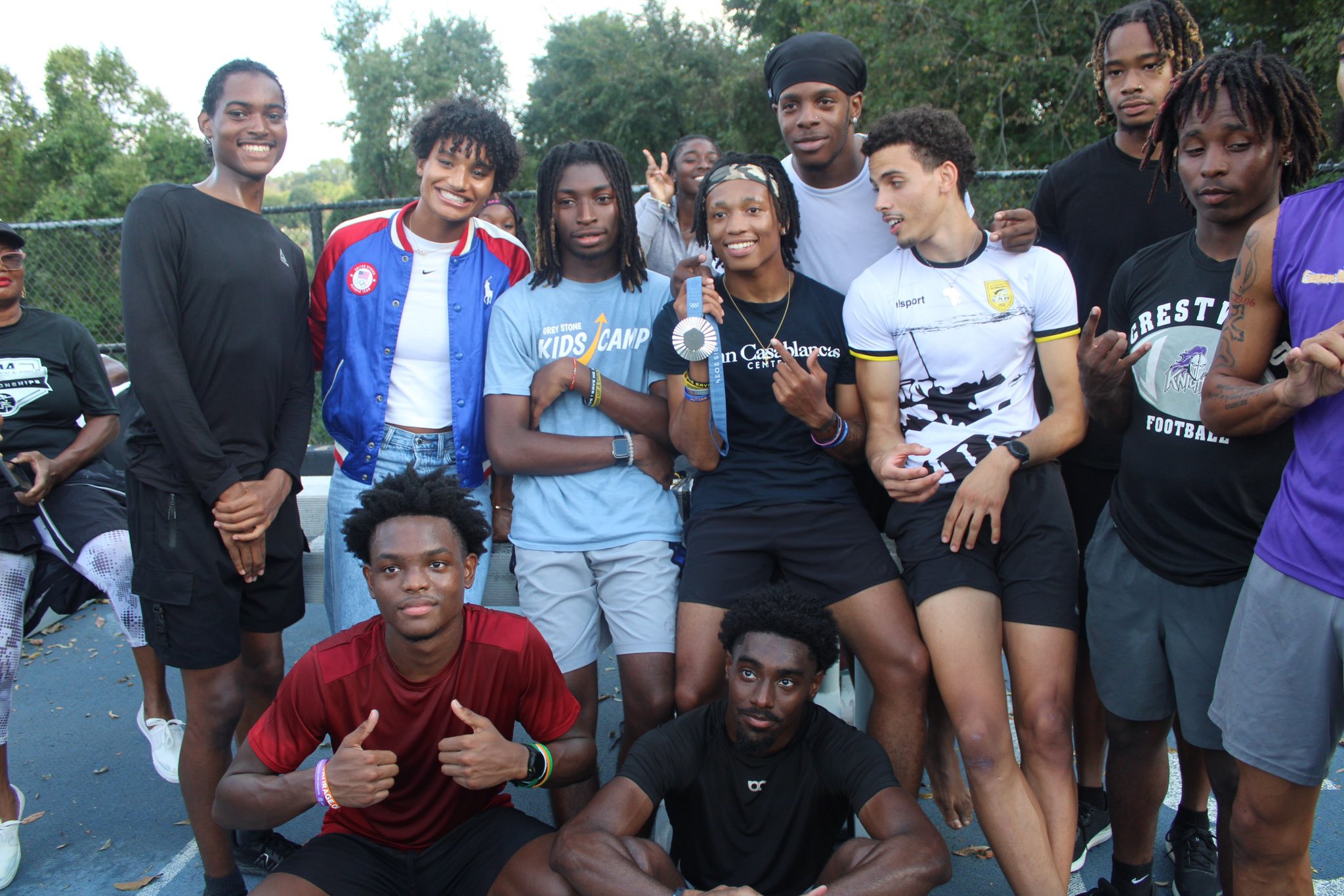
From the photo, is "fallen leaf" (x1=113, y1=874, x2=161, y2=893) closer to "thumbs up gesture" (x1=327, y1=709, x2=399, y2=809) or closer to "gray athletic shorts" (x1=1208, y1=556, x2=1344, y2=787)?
"thumbs up gesture" (x1=327, y1=709, x2=399, y2=809)

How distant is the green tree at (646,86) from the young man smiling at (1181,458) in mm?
21226

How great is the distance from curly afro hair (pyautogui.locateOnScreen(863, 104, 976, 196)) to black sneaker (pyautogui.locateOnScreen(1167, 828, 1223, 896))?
230cm

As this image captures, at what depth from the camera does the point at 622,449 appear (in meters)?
3.42

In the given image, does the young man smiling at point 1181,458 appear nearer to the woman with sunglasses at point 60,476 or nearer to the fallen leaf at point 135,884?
the fallen leaf at point 135,884

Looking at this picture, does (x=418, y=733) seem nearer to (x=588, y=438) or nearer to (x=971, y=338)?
(x=588, y=438)

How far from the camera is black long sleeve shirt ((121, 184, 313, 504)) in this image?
3.02 m

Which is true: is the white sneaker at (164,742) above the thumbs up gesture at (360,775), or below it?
below

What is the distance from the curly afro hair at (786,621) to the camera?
2.80 metres

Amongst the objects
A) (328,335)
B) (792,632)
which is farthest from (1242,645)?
(328,335)

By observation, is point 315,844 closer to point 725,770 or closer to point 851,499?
point 725,770

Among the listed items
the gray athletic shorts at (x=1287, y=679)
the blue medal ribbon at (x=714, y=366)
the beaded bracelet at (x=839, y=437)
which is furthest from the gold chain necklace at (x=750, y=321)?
the gray athletic shorts at (x=1287, y=679)

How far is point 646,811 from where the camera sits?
2.66 metres

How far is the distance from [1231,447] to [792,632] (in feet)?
4.21

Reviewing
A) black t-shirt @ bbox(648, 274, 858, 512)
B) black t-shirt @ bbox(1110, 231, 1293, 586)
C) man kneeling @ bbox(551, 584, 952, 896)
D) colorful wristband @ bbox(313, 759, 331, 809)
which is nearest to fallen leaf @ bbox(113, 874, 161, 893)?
colorful wristband @ bbox(313, 759, 331, 809)
